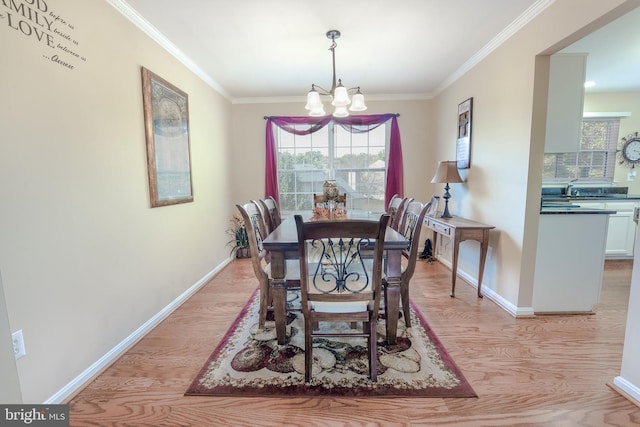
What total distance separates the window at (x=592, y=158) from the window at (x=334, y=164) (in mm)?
2452

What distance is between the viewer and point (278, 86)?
12.7ft

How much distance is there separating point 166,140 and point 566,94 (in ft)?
11.2

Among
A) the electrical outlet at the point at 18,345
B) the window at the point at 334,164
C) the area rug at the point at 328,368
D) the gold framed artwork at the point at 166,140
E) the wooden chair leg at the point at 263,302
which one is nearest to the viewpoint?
the electrical outlet at the point at 18,345

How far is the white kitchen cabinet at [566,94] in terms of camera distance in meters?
2.31

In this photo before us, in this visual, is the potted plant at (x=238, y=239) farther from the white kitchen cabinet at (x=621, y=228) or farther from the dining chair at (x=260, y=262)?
the white kitchen cabinet at (x=621, y=228)

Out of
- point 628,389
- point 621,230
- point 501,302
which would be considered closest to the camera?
point 628,389

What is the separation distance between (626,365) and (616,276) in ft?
8.24

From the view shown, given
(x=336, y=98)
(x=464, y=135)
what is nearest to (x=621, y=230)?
(x=464, y=135)

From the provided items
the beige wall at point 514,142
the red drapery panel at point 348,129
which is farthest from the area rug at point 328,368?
the red drapery panel at point 348,129

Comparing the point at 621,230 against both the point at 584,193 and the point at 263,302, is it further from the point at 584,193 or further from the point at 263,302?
the point at 263,302

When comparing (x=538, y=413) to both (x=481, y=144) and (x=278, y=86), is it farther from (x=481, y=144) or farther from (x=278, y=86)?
(x=278, y=86)

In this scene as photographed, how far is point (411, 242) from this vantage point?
2090mm

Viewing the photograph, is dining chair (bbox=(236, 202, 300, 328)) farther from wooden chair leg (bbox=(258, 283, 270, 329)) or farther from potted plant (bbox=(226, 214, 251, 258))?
potted plant (bbox=(226, 214, 251, 258))

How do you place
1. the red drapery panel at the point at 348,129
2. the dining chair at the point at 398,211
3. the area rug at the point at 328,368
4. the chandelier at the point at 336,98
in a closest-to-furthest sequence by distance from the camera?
1. the area rug at the point at 328,368
2. the chandelier at the point at 336,98
3. the dining chair at the point at 398,211
4. the red drapery panel at the point at 348,129
